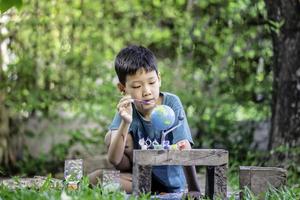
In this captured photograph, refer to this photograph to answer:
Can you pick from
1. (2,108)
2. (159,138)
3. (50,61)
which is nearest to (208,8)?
(50,61)

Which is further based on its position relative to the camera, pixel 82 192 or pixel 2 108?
pixel 2 108

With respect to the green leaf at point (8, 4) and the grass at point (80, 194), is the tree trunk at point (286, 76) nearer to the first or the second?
the grass at point (80, 194)

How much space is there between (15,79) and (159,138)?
4672 mm

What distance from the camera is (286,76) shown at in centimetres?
679

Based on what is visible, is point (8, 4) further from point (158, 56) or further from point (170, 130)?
point (158, 56)

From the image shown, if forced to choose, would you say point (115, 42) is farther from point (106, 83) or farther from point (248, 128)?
point (248, 128)

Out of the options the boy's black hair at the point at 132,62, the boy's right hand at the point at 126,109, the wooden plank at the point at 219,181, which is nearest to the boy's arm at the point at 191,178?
the wooden plank at the point at 219,181

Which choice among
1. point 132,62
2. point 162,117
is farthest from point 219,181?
point 132,62

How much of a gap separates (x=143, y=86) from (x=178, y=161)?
672mm

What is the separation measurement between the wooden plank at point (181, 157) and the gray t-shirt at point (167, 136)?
1.90 ft

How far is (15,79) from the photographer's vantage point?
8805 millimetres

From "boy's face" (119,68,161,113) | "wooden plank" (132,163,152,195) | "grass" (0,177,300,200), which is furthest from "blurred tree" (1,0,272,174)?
"wooden plank" (132,163,152,195)

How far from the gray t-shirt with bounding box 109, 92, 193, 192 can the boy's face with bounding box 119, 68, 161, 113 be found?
0.17 m

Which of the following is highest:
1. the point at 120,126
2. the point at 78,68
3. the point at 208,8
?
the point at 208,8
